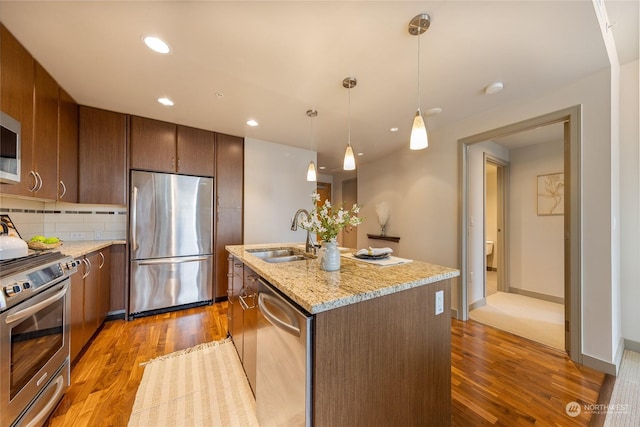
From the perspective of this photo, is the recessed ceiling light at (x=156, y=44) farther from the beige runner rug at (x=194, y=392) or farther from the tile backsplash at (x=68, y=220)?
the beige runner rug at (x=194, y=392)

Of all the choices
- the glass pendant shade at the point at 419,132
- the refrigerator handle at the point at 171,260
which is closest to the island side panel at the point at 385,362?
the glass pendant shade at the point at 419,132

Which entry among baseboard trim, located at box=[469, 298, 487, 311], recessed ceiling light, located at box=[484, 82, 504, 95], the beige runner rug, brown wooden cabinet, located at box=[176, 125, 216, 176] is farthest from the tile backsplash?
baseboard trim, located at box=[469, 298, 487, 311]

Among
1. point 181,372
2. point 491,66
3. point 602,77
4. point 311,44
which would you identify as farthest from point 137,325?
point 602,77

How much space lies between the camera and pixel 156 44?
1.57m

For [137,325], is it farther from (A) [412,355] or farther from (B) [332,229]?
(A) [412,355]

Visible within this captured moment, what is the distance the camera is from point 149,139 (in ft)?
9.36

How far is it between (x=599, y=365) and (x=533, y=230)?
2.24 meters

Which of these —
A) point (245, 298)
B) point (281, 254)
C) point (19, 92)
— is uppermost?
point (19, 92)

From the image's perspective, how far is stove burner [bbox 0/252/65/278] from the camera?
1.18m

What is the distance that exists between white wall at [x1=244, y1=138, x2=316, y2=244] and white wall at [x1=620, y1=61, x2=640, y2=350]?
353cm

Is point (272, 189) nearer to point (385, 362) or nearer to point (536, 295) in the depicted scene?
point (385, 362)

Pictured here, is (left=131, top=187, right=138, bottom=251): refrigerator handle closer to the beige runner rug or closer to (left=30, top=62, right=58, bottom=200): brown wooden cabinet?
(left=30, top=62, right=58, bottom=200): brown wooden cabinet

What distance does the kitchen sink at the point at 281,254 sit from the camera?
2076 mm
